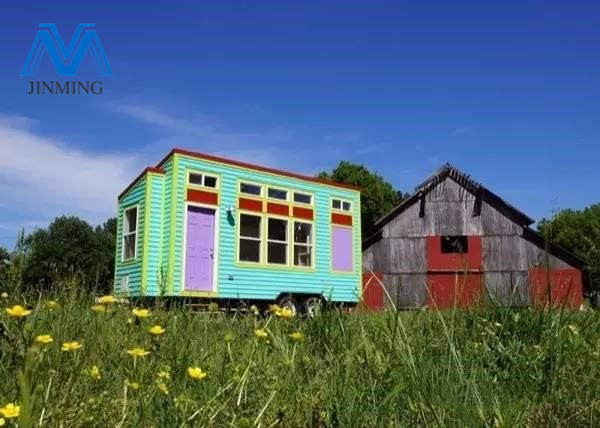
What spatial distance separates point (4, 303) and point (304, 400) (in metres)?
3.05

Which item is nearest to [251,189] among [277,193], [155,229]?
[277,193]

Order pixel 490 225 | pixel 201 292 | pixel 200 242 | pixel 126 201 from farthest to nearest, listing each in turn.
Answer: pixel 490 225 → pixel 126 201 → pixel 200 242 → pixel 201 292

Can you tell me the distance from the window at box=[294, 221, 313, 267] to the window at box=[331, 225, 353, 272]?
999mm

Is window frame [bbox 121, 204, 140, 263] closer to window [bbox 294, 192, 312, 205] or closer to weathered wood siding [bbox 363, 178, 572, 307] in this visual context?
window [bbox 294, 192, 312, 205]

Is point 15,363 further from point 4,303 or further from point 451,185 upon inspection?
point 451,185

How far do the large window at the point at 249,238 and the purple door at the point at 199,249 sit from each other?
3.41ft

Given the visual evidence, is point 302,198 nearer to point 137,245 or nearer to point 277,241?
point 277,241

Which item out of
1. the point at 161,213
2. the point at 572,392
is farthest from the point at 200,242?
the point at 572,392

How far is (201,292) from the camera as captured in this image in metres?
14.3

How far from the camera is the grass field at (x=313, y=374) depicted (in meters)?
1.75

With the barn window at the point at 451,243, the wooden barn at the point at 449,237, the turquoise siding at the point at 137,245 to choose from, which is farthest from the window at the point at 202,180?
the barn window at the point at 451,243

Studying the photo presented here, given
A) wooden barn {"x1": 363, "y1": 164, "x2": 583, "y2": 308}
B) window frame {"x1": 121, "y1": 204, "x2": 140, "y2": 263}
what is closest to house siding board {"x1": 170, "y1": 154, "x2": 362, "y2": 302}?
window frame {"x1": 121, "y1": 204, "x2": 140, "y2": 263}

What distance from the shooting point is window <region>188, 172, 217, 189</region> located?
603 inches

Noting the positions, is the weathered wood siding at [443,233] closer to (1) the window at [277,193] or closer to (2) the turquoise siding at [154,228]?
(1) the window at [277,193]
